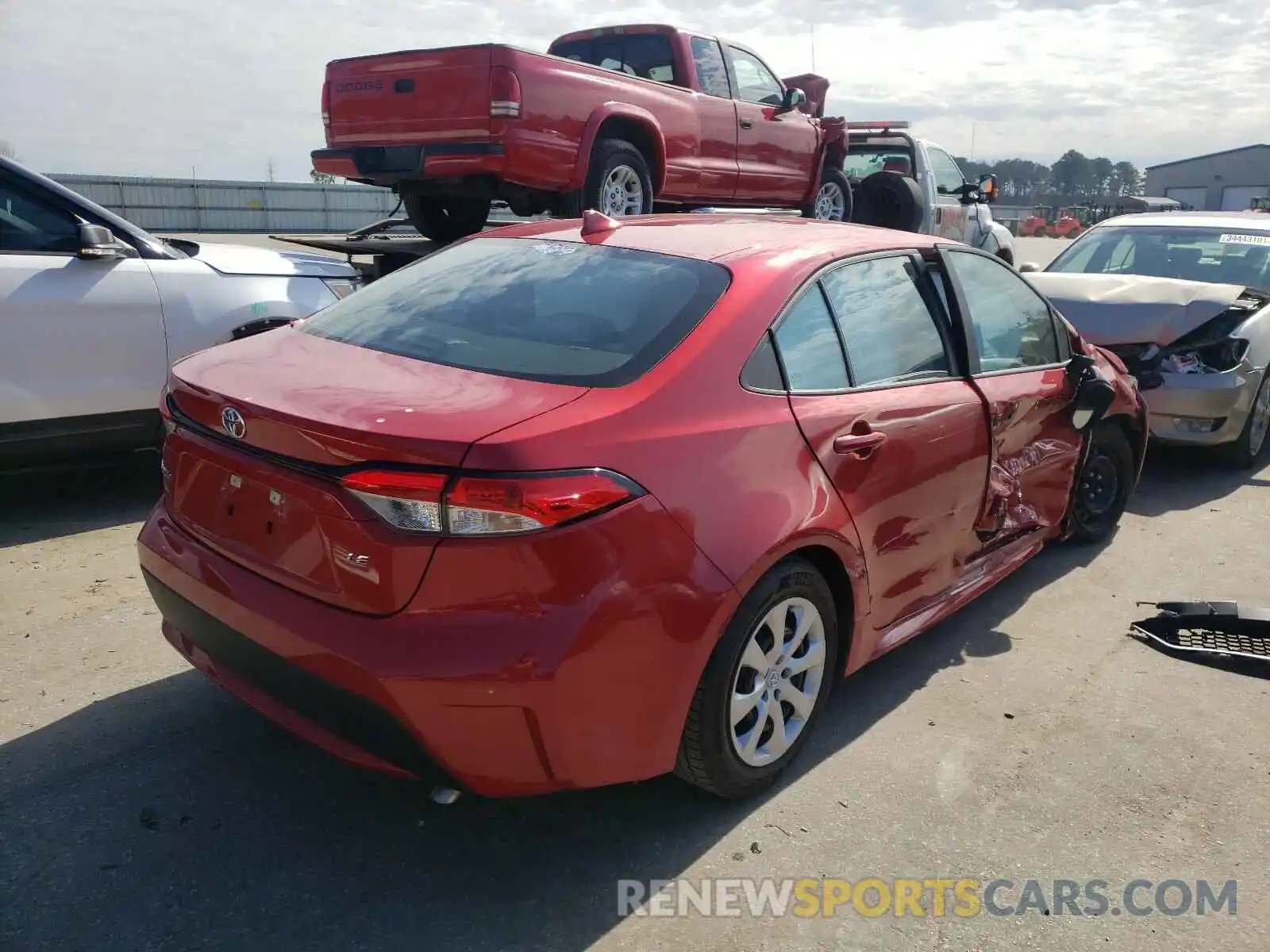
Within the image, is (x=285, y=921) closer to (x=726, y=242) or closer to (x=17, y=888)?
(x=17, y=888)

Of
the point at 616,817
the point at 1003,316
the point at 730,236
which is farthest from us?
the point at 1003,316

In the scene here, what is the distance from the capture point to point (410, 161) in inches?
276

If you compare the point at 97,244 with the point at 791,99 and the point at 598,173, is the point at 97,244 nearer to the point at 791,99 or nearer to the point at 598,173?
the point at 598,173

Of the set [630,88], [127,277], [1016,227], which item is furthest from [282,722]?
[1016,227]

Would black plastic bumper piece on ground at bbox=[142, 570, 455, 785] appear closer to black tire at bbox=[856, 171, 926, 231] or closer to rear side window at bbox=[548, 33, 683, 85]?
rear side window at bbox=[548, 33, 683, 85]

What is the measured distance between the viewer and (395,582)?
224 cm

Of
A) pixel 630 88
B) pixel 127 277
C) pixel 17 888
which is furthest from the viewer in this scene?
pixel 630 88

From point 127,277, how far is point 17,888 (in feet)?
11.2

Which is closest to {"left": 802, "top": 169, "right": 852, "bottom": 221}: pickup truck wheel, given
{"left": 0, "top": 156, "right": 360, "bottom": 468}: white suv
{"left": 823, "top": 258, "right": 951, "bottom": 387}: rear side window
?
{"left": 0, "top": 156, "right": 360, "bottom": 468}: white suv

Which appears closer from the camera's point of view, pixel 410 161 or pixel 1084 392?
pixel 1084 392

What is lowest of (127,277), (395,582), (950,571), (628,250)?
(950,571)

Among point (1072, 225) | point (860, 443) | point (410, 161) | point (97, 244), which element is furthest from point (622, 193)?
point (1072, 225)

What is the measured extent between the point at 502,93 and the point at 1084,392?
166 inches

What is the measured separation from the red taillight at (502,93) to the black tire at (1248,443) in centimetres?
509
